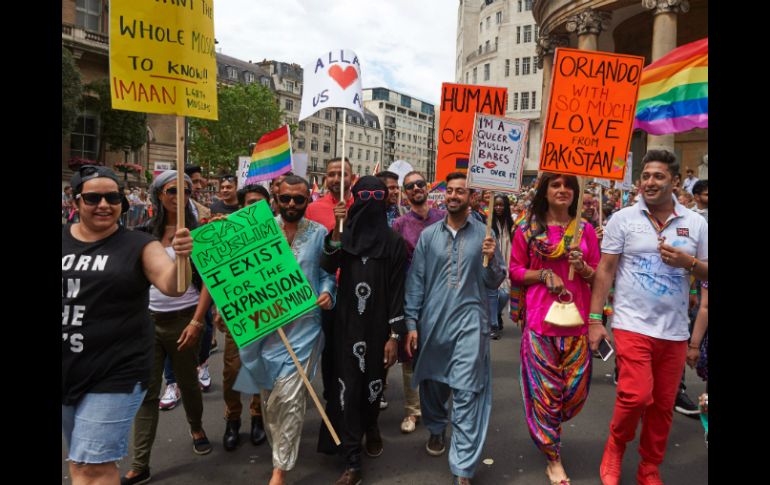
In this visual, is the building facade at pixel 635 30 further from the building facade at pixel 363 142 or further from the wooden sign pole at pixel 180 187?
the building facade at pixel 363 142

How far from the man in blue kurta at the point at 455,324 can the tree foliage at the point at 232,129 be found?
47537 millimetres

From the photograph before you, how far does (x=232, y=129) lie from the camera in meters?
50.2

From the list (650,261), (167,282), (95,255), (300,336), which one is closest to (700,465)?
(650,261)

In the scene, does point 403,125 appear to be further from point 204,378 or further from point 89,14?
point 204,378

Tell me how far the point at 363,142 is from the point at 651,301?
10445 centimetres

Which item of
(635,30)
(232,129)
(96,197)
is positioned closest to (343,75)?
(96,197)

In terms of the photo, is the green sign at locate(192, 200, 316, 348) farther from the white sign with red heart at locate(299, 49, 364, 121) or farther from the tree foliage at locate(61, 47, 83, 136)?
the tree foliage at locate(61, 47, 83, 136)

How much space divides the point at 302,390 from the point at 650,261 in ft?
7.87

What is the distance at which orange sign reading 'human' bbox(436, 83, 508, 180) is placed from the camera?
5.56 meters

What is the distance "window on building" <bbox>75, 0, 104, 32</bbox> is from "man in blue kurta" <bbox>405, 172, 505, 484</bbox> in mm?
30821

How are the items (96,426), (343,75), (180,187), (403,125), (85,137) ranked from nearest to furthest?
(96,426), (180,187), (343,75), (85,137), (403,125)

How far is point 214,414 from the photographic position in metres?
4.90

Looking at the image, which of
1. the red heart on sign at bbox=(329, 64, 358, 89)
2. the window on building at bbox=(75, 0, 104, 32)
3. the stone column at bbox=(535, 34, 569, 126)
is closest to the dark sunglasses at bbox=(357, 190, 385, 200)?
the red heart on sign at bbox=(329, 64, 358, 89)

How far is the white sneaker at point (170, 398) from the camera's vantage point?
496cm
